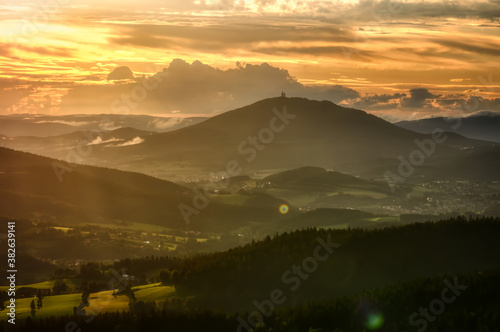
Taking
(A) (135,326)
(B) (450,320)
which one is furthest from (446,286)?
(A) (135,326)

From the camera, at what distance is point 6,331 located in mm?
55562

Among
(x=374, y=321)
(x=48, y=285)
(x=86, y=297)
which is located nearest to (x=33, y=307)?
(x=86, y=297)

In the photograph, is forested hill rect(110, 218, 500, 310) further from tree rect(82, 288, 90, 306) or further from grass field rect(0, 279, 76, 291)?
grass field rect(0, 279, 76, 291)

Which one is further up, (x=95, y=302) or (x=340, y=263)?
(x=340, y=263)

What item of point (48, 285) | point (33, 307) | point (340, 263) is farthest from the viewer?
point (48, 285)

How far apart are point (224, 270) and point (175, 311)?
1564cm

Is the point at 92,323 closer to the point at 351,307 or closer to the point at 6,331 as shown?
the point at 6,331

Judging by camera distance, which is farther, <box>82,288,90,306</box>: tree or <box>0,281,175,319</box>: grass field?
<box>82,288,90,306</box>: tree

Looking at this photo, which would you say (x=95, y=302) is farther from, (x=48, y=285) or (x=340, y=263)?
(x=340, y=263)

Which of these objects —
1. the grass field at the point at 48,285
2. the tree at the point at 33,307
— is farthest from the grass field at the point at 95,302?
the grass field at the point at 48,285

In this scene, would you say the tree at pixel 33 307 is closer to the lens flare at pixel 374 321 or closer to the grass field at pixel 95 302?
the grass field at pixel 95 302

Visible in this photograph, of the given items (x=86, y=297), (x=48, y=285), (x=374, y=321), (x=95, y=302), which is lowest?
(x=48, y=285)

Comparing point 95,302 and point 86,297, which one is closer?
point 95,302

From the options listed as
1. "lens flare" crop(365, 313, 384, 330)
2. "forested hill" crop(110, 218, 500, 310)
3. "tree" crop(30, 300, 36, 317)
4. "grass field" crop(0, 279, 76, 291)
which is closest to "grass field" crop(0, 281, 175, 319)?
"tree" crop(30, 300, 36, 317)
